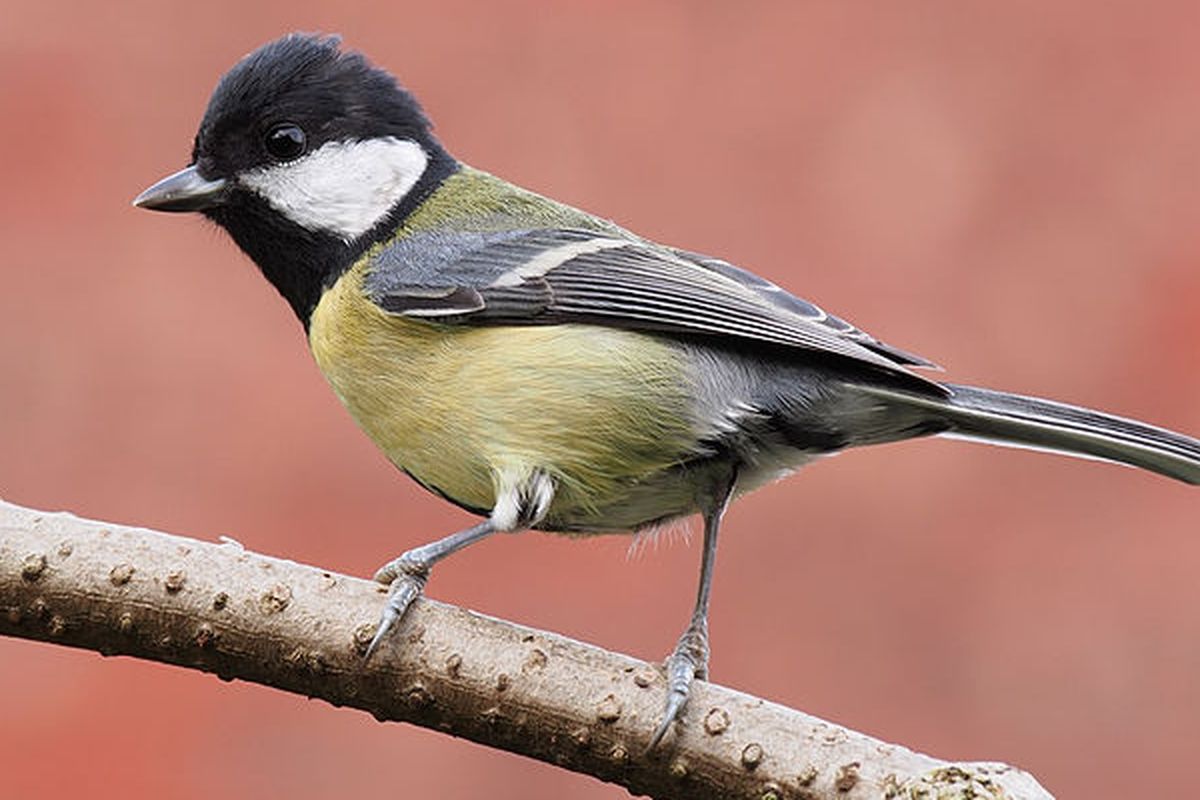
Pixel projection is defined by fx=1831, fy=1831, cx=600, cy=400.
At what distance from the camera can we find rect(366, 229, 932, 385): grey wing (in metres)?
2.04

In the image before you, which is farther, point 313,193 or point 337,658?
point 313,193

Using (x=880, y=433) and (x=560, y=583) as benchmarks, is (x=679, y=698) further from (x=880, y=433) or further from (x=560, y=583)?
(x=560, y=583)

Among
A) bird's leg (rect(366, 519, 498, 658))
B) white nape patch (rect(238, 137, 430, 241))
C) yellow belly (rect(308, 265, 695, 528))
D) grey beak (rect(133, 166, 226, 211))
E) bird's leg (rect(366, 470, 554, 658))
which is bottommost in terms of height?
bird's leg (rect(366, 519, 498, 658))

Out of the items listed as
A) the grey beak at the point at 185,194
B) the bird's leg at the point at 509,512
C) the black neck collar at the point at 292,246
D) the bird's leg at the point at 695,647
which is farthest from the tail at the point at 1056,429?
the grey beak at the point at 185,194

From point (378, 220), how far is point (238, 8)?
829 millimetres

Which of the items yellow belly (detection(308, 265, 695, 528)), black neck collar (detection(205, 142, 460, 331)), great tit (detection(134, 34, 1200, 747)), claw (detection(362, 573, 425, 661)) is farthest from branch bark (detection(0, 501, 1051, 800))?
black neck collar (detection(205, 142, 460, 331))

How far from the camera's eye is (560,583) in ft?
8.52

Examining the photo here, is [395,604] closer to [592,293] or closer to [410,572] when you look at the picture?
[410,572]

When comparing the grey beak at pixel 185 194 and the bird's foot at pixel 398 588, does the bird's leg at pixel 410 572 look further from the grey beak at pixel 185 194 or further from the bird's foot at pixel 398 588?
the grey beak at pixel 185 194

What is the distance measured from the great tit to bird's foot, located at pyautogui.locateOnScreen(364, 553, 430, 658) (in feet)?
0.05

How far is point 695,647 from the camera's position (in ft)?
5.79

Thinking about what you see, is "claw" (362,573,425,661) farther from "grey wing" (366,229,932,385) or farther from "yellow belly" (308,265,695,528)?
"grey wing" (366,229,932,385)

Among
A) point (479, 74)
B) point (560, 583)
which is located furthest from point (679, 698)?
point (479, 74)

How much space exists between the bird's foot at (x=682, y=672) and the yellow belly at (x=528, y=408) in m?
0.24
